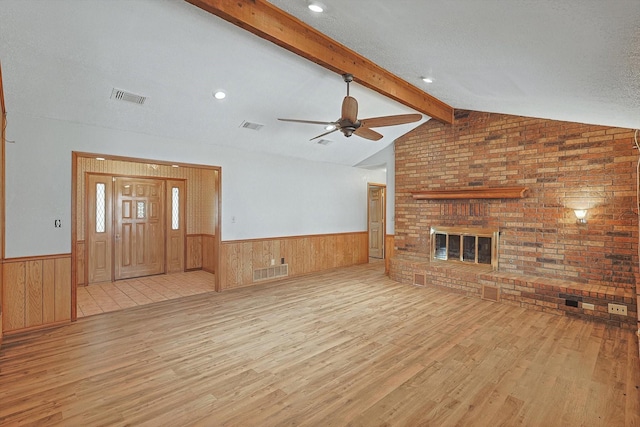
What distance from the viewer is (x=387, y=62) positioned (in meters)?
3.58

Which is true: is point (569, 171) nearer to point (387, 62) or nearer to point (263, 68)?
point (387, 62)

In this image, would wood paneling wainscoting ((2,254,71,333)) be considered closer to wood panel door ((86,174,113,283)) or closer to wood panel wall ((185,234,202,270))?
wood panel door ((86,174,113,283))

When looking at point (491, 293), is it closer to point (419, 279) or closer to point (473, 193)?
point (419, 279)

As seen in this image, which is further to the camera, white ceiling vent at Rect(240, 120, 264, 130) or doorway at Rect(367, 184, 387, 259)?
doorway at Rect(367, 184, 387, 259)

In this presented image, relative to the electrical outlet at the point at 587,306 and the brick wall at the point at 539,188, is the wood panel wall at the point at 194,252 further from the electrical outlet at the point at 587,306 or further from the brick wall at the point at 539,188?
the electrical outlet at the point at 587,306

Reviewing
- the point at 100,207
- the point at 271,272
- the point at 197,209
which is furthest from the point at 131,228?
the point at 271,272

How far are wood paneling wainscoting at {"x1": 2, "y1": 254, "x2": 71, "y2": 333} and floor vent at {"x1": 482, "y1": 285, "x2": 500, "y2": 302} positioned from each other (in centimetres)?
577

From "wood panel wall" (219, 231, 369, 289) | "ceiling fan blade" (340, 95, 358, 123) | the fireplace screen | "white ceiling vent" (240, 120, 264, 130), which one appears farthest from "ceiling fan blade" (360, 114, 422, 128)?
"wood panel wall" (219, 231, 369, 289)

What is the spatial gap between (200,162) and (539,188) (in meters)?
5.32

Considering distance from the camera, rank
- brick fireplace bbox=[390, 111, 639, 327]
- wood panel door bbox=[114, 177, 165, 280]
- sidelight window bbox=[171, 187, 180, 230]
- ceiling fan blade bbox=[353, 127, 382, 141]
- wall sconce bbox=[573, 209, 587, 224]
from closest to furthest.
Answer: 1. ceiling fan blade bbox=[353, 127, 382, 141]
2. brick fireplace bbox=[390, 111, 639, 327]
3. wall sconce bbox=[573, 209, 587, 224]
4. wood panel door bbox=[114, 177, 165, 280]
5. sidelight window bbox=[171, 187, 180, 230]

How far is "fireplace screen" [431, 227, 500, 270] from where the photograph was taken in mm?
5254

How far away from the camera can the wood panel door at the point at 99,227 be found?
5.78 meters

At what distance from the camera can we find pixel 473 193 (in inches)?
208

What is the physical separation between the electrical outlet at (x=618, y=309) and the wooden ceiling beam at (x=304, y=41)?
12.0ft
